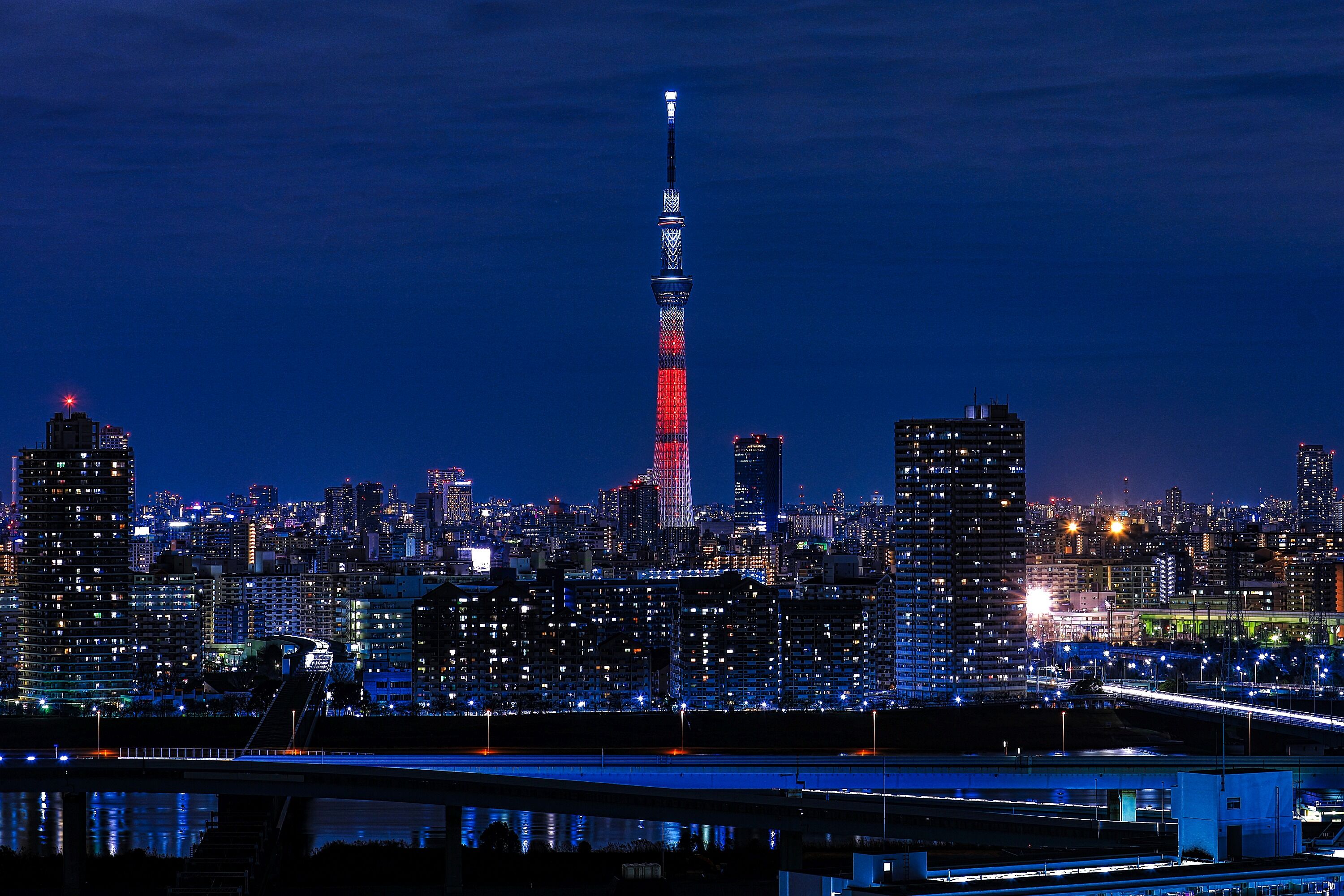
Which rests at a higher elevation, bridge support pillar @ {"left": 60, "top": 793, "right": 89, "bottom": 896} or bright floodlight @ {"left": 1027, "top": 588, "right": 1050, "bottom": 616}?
bright floodlight @ {"left": 1027, "top": 588, "right": 1050, "bottom": 616}

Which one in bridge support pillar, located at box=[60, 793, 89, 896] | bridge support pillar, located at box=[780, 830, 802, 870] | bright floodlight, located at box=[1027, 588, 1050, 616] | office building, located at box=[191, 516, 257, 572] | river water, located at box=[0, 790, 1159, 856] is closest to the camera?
bridge support pillar, located at box=[780, 830, 802, 870]

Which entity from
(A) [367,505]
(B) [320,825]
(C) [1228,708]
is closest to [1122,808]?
(B) [320,825]

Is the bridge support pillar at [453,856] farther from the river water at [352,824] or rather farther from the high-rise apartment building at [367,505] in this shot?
the high-rise apartment building at [367,505]

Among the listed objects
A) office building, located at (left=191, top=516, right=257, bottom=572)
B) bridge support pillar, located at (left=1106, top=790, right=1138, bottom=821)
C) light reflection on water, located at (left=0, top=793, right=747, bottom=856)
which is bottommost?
light reflection on water, located at (left=0, top=793, right=747, bottom=856)

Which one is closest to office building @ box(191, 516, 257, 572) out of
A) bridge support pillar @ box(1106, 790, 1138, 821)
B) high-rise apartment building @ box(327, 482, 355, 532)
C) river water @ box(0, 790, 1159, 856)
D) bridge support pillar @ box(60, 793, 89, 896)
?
high-rise apartment building @ box(327, 482, 355, 532)

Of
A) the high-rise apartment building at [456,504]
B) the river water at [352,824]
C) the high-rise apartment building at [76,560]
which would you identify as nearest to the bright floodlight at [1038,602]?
the high-rise apartment building at [76,560]

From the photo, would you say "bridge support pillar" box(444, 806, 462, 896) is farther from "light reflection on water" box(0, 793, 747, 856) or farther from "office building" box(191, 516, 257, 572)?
"office building" box(191, 516, 257, 572)

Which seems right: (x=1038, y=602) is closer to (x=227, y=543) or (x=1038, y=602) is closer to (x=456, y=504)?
(x=227, y=543)
